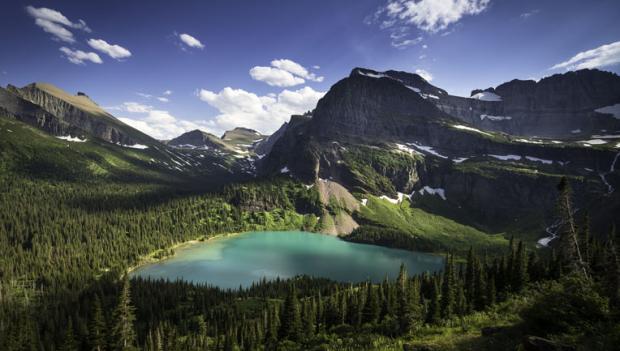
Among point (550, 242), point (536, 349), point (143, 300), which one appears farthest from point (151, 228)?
point (550, 242)

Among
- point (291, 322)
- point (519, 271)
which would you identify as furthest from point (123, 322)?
point (519, 271)

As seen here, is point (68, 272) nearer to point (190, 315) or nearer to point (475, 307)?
point (190, 315)

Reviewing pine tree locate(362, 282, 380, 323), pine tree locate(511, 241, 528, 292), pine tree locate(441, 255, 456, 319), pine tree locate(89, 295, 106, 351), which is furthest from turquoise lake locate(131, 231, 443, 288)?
pine tree locate(89, 295, 106, 351)

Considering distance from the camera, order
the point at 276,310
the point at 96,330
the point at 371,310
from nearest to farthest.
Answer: the point at 96,330, the point at 371,310, the point at 276,310

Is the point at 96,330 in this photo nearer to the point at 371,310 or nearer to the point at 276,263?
the point at 371,310

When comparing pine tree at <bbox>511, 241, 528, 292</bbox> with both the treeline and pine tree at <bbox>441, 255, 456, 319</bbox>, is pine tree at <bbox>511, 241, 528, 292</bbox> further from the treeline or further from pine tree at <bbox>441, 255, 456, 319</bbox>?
pine tree at <bbox>441, 255, 456, 319</bbox>

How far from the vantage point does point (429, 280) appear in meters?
93.4

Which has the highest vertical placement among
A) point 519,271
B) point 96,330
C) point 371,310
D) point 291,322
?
point 519,271

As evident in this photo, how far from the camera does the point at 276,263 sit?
161875mm

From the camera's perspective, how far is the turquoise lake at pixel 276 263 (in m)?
143

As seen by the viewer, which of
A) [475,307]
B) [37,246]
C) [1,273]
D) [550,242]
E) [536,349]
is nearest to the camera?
[536,349]

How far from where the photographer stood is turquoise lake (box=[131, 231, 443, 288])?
469 feet

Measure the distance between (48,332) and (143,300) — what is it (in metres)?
23.4

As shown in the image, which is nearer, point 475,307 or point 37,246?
point 475,307
